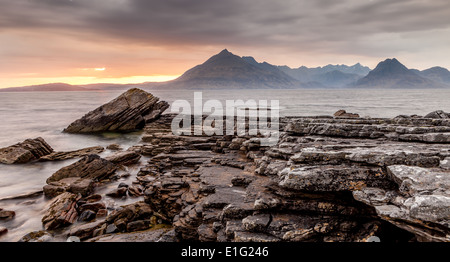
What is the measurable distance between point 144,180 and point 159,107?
133ft

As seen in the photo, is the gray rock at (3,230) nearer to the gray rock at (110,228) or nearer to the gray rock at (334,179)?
the gray rock at (110,228)

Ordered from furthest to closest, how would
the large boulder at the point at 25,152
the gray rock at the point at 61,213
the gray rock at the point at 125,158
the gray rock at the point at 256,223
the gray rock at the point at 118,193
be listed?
1. the large boulder at the point at 25,152
2. the gray rock at the point at 125,158
3. the gray rock at the point at 118,193
4. the gray rock at the point at 61,213
5. the gray rock at the point at 256,223

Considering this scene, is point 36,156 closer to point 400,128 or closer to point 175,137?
point 175,137

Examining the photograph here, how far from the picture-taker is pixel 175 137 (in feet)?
87.4

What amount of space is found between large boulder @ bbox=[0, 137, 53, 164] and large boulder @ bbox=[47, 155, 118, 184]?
31.3 feet

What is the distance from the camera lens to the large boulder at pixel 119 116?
1882 inches

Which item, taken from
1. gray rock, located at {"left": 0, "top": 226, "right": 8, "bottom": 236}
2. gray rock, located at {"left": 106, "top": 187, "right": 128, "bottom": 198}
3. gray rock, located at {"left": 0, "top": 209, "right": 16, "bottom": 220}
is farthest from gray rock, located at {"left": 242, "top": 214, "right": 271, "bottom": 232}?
gray rock, located at {"left": 0, "top": 209, "right": 16, "bottom": 220}

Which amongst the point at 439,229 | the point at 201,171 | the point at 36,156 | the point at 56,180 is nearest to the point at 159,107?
the point at 36,156

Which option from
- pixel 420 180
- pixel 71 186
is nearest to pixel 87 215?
pixel 71 186

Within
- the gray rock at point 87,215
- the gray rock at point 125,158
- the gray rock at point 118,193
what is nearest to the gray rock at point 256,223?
the gray rock at point 87,215

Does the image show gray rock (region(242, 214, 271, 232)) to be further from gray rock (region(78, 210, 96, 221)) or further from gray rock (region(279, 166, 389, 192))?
gray rock (region(78, 210, 96, 221))

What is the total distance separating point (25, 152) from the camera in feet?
90.5

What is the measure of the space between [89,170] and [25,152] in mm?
11957

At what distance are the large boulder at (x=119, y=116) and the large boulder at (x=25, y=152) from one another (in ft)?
58.7
